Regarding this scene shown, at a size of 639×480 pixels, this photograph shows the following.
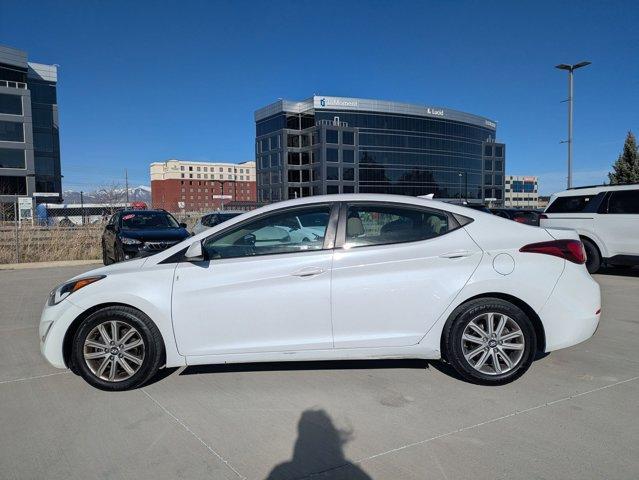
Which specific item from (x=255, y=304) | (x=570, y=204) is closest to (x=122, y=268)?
(x=255, y=304)

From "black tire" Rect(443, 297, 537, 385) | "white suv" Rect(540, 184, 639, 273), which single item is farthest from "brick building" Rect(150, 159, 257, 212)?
"black tire" Rect(443, 297, 537, 385)

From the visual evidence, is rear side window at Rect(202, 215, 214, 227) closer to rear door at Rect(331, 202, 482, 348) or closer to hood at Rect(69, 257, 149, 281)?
hood at Rect(69, 257, 149, 281)

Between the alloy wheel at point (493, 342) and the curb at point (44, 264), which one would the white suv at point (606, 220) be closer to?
the alloy wheel at point (493, 342)

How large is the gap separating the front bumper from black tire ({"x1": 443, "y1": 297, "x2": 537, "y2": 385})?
125 inches

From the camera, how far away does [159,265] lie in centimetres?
420

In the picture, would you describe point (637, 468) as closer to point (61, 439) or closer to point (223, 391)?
point (223, 391)

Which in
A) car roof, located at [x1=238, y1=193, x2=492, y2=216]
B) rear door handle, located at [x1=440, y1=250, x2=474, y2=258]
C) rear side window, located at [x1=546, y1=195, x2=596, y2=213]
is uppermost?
rear side window, located at [x1=546, y1=195, x2=596, y2=213]

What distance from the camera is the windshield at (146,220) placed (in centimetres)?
1353

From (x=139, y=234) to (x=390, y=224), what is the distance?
31.1 ft

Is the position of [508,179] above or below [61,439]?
above

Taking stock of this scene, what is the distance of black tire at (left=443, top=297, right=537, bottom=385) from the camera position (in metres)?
4.12

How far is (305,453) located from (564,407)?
211cm

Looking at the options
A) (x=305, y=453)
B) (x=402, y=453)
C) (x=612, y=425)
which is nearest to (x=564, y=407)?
(x=612, y=425)

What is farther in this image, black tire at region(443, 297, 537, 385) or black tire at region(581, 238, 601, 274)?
black tire at region(581, 238, 601, 274)
